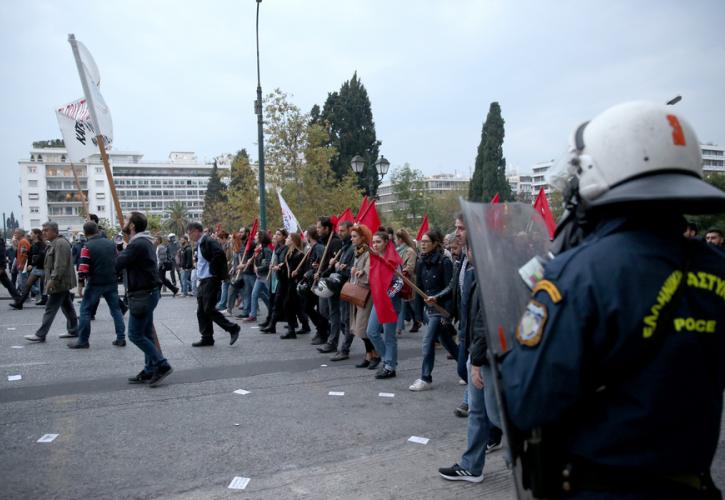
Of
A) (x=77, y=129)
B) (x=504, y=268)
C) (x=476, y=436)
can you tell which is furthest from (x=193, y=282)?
(x=504, y=268)

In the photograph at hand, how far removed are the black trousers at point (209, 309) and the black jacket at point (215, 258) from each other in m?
0.12

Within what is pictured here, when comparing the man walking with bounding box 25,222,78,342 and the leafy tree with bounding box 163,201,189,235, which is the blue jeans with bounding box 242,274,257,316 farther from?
the leafy tree with bounding box 163,201,189,235

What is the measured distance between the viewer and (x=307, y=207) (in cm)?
2859

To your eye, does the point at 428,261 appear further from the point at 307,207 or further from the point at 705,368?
the point at 307,207

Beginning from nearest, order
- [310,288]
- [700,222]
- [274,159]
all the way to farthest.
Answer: [310,288] < [700,222] < [274,159]

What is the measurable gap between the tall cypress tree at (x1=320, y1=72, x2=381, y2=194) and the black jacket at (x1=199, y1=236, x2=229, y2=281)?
34.0 metres

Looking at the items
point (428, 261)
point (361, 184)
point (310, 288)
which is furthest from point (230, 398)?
point (361, 184)

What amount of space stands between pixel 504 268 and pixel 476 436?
7.93 ft

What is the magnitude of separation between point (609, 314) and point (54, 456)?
4450 mm

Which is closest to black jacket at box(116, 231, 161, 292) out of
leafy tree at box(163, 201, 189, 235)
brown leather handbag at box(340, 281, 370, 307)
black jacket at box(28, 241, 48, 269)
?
brown leather handbag at box(340, 281, 370, 307)

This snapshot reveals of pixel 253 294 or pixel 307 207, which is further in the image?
pixel 307 207

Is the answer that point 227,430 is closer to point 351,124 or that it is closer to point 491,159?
point 351,124

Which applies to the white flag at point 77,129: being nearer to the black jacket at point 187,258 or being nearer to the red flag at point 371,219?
the red flag at point 371,219

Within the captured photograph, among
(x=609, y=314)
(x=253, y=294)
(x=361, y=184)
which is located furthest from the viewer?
(x=361, y=184)
